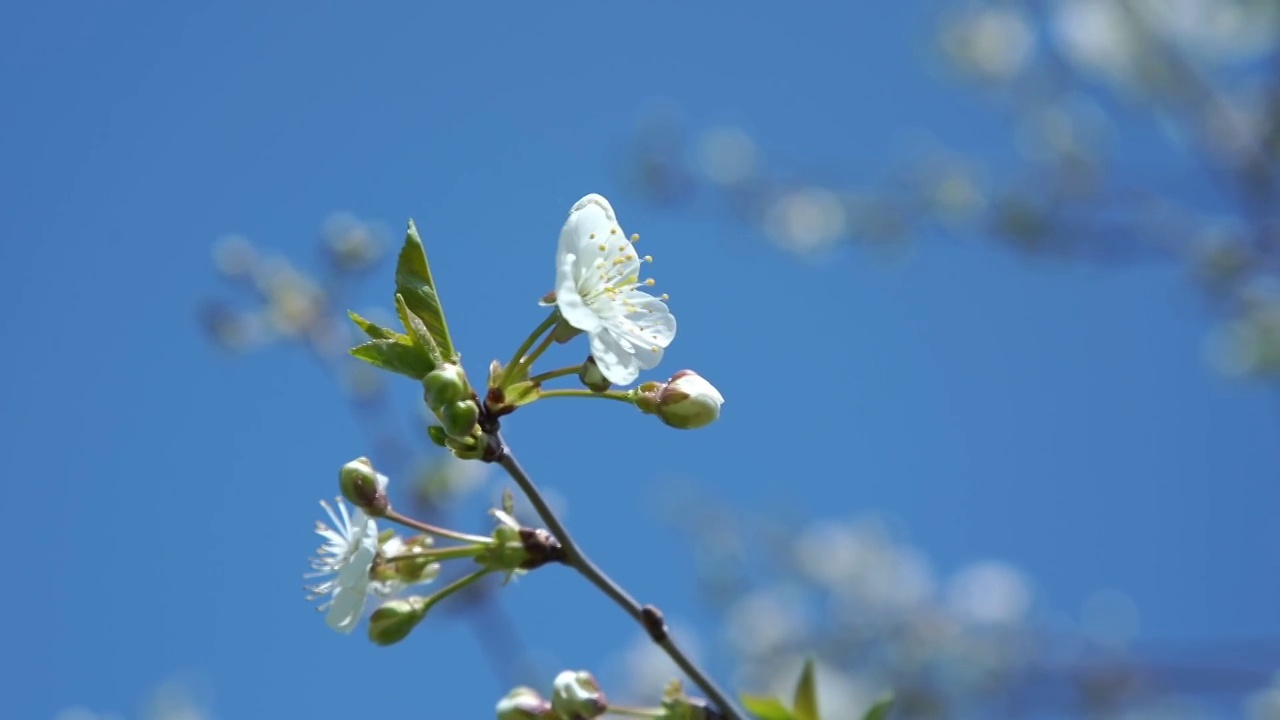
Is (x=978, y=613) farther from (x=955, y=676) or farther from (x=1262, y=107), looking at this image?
(x=1262, y=107)

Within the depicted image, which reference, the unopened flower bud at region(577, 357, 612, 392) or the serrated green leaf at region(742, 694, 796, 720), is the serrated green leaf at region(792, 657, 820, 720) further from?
the unopened flower bud at region(577, 357, 612, 392)

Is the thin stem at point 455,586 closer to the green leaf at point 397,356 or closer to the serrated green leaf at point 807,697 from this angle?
the green leaf at point 397,356

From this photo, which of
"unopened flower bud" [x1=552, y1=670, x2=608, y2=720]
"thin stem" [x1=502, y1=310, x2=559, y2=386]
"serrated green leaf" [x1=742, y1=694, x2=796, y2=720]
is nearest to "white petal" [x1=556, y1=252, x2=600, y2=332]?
"thin stem" [x1=502, y1=310, x2=559, y2=386]

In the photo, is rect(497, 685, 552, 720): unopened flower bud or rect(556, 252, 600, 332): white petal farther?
rect(497, 685, 552, 720): unopened flower bud

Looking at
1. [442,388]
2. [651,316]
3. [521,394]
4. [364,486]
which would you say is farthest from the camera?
[651,316]

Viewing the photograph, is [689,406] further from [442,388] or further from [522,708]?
[522,708]

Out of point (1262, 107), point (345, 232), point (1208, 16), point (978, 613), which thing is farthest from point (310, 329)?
point (978, 613)

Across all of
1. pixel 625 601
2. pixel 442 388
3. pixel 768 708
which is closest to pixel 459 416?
pixel 442 388
